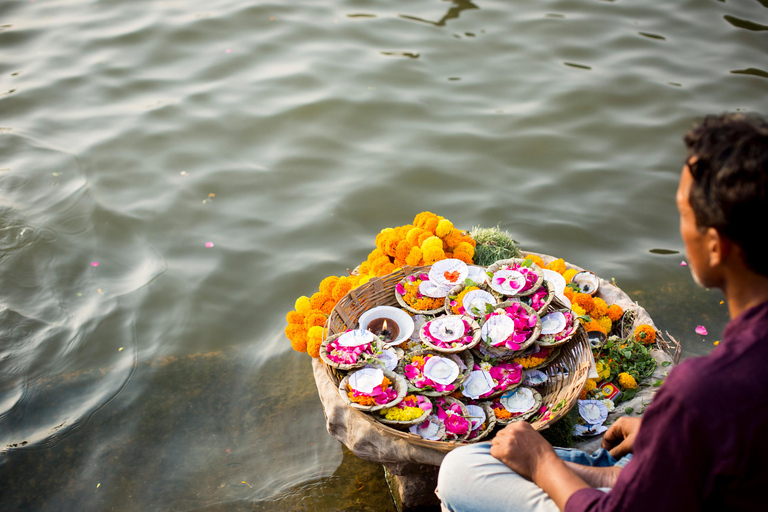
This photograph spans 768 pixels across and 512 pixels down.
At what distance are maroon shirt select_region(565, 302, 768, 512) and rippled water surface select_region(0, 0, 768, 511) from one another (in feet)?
5.63

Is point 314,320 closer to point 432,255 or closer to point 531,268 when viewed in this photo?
point 432,255

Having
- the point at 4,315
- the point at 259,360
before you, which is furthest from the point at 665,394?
the point at 4,315

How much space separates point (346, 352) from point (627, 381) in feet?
4.17

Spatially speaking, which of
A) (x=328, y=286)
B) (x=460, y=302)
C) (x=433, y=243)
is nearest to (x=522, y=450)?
(x=460, y=302)

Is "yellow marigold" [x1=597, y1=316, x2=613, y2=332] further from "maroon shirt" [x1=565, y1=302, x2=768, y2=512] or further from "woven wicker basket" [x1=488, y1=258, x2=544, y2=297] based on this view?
"maroon shirt" [x1=565, y1=302, x2=768, y2=512]

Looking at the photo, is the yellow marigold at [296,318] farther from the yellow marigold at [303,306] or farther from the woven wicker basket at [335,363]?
the woven wicker basket at [335,363]

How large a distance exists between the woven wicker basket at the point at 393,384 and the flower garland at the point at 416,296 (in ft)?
1.53

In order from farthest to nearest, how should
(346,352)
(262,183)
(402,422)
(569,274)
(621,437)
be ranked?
(262,183) < (569,274) < (346,352) < (402,422) < (621,437)

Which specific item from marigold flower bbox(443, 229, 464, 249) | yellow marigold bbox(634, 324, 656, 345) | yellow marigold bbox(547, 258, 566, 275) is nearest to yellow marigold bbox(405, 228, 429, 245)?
marigold flower bbox(443, 229, 464, 249)

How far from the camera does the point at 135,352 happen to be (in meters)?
3.38

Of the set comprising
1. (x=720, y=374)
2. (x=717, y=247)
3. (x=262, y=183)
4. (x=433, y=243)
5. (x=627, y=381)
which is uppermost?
(x=717, y=247)

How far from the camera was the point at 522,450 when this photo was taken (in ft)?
5.19

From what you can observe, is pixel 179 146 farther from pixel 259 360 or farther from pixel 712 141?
pixel 712 141

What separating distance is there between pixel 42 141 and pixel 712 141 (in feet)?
17.6
